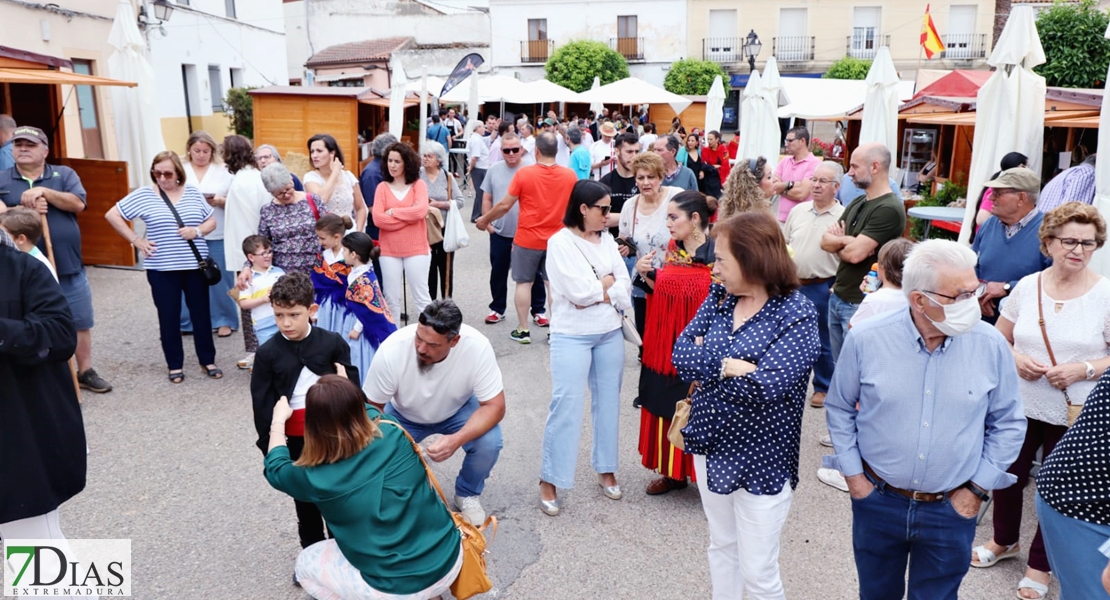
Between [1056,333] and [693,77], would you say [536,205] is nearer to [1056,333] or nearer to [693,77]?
[1056,333]

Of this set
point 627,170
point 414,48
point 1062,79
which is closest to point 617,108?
point 414,48

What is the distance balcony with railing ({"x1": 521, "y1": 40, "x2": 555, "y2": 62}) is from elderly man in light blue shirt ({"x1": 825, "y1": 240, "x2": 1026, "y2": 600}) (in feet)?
127

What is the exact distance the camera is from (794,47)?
38.8 meters

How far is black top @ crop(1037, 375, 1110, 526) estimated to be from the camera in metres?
2.23

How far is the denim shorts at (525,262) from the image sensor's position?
23.8 ft

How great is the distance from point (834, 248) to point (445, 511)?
3.23m

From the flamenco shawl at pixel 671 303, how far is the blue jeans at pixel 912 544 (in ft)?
4.89

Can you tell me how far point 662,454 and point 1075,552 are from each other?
232 centimetres

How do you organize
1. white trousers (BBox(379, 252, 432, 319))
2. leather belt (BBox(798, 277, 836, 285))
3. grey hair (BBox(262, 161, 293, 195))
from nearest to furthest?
leather belt (BBox(798, 277, 836, 285)), grey hair (BBox(262, 161, 293, 195)), white trousers (BBox(379, 252, 432, 319))

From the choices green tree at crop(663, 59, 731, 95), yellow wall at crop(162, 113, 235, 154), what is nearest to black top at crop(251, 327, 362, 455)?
yellow wall at crop(162, 113, 235, 154)

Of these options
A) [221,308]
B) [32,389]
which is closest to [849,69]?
[221,308]

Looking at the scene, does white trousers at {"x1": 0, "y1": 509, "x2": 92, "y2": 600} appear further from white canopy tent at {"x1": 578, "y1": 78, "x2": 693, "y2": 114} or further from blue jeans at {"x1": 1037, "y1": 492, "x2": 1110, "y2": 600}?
white canopy tent at {"x1": 578, "y1": 78, "x2": 693, "y2": 114}

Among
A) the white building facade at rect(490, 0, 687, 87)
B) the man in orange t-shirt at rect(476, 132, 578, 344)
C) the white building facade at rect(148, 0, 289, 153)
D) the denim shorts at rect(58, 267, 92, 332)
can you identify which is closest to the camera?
the denim shorts at rect(58, 267, 92, 332)

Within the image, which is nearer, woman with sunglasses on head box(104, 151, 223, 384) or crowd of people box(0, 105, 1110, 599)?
crowd of people box(0, 105, 1110, 599)
